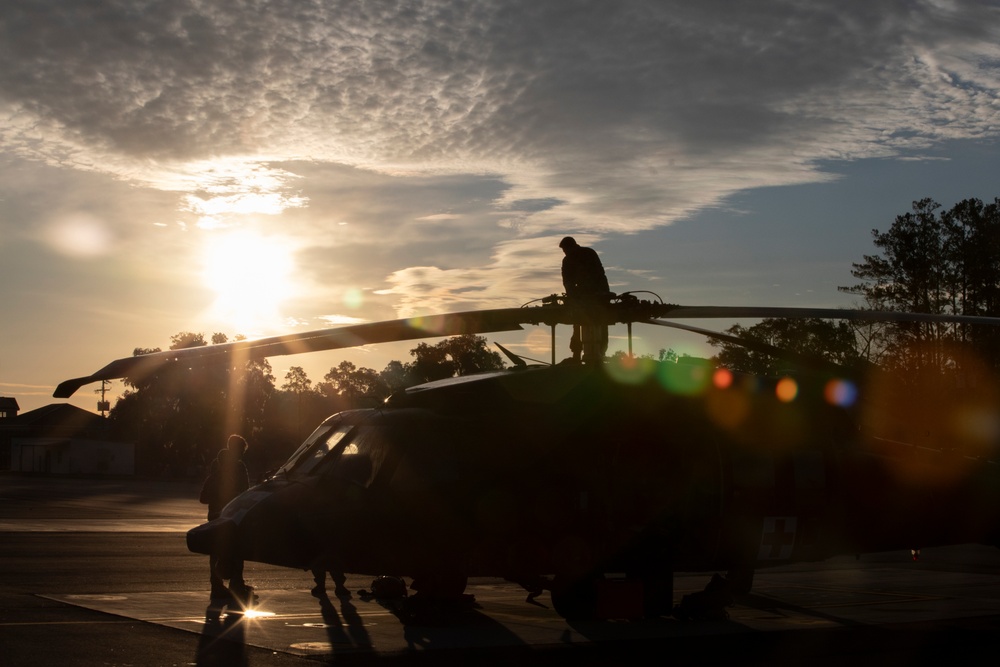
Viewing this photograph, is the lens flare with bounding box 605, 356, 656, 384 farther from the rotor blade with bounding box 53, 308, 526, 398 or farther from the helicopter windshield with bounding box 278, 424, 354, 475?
the helicopter windshield with bounding box 278, 424, 354, 475

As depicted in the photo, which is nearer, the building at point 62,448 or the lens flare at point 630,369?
the lens flare at point 630,369

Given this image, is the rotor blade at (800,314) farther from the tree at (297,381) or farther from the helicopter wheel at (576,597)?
the tree at (297,381)

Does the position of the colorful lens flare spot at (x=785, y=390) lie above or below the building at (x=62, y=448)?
above

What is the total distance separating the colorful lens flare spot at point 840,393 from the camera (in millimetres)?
12703

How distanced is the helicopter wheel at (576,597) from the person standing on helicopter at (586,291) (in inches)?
98.1

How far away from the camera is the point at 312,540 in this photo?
11078 millimetres

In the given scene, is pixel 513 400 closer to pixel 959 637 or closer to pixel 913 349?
pixel 959 637

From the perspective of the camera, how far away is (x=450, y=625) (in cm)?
1131

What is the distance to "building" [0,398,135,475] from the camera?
379ft

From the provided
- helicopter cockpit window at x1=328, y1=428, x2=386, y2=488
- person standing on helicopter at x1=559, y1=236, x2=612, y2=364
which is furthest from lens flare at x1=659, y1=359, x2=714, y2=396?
helicopter cockpit window at x1=328, y1=428, x2=386, y2=488

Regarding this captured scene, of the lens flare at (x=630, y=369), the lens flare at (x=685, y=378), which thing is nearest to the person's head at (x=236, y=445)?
the lens flare at (x=630, y=369)

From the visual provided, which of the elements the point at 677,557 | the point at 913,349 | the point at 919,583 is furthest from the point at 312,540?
the point at 913,349

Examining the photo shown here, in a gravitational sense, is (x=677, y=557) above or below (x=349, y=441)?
below

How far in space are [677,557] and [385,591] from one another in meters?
3.86
